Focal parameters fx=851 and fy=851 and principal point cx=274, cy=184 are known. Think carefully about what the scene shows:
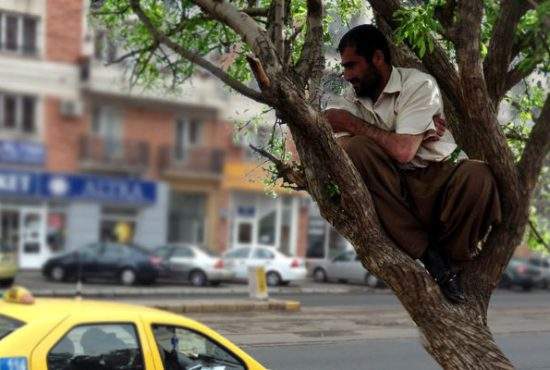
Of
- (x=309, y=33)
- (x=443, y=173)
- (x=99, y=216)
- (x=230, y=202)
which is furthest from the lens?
(x=230, y=202)

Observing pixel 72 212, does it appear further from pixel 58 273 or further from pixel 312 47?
pixel 312 47

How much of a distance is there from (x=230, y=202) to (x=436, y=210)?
36.3 meters

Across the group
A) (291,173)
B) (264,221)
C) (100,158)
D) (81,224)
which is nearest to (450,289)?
(291,173)

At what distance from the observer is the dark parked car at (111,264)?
2648 cm

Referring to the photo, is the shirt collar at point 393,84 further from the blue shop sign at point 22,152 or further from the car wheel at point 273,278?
the blue shop sign at point 22,152

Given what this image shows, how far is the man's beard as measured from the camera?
3689 mm

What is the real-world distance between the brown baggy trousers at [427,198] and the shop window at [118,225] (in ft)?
110

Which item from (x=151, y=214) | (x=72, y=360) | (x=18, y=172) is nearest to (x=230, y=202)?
(x=151, y=214)

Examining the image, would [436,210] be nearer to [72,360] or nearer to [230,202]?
[72,360]

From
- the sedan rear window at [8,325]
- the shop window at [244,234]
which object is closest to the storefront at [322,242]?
the shop window at [244,234]

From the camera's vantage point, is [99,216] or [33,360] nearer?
[33,360]

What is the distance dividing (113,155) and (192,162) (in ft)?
12.9

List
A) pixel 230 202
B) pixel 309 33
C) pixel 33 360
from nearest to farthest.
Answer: pixel 309 33 < pixel 33 360 < pixel 230 202

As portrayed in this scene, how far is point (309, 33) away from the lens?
382 centimetres
